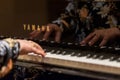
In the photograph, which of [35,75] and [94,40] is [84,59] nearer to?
[94,40]

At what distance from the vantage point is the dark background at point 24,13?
2.43 meters

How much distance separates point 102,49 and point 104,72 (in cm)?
25

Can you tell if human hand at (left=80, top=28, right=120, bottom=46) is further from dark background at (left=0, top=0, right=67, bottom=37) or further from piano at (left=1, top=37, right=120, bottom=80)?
dark background at (left=0, top=0, right=67, bottom=37)

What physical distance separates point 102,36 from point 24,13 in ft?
2.13

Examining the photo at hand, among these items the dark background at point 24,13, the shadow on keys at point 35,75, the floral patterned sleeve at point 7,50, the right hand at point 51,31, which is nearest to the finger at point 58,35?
the right hand at point 51,31

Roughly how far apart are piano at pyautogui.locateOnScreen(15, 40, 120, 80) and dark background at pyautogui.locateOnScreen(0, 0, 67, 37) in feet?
0.62

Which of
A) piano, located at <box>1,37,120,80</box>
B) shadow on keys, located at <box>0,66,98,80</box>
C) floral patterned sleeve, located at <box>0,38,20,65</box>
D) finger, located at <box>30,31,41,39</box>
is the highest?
floral patterned sleeve, located at <box>0,38,20,65</box>

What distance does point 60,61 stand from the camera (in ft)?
7.13

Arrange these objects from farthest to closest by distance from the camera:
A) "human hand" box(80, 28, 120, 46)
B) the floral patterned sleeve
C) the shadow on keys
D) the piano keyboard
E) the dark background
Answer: the dark background, the shadow on keys, "human hand" box(80, 28, 120, 46), the piano keyboard, the floral patterned sleeve

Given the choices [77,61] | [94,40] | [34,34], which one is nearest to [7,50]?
[77,61]

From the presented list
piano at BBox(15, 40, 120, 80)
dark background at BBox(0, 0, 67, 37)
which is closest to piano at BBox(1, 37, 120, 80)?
piano at BBox(15, 40, 120, 80)

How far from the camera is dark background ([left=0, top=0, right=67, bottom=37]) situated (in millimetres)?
2428

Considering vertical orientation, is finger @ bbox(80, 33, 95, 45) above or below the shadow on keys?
above

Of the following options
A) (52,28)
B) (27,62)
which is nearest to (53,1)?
(52,28)
